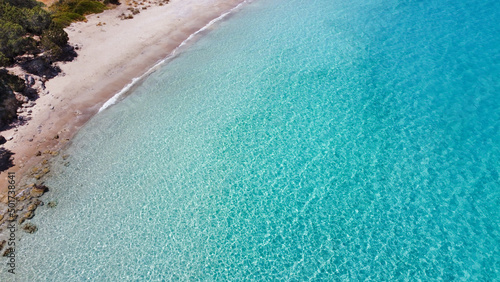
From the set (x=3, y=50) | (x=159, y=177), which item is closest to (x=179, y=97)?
(x=159, y=177)

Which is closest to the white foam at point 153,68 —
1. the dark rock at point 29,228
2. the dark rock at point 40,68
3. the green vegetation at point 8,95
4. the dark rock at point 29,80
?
the green vegetation at point 8,95

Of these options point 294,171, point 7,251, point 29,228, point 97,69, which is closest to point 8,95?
point 97,69

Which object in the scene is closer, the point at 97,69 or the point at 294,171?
the point at 294,171

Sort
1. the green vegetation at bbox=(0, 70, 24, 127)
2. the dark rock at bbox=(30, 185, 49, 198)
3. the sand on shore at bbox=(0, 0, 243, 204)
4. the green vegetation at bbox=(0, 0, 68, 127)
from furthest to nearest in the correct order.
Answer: the green vegetation at bbox=(0, 0, 68, 127) < the green vegetation at bbox=(0, 70, 24, 127) < the sand on shore at bbox=(0, 0, 243, 204) < the dark rock at bbox=(30, 185, 49, 198)

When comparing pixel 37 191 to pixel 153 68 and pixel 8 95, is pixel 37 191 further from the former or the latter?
pixel 153 68

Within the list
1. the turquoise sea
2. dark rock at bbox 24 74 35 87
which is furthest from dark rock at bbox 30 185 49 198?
dark rock at bbox 24 74 35 87

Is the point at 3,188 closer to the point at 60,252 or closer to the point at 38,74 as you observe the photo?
the point at 60,252

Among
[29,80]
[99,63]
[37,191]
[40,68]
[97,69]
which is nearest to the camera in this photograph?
[37,191]

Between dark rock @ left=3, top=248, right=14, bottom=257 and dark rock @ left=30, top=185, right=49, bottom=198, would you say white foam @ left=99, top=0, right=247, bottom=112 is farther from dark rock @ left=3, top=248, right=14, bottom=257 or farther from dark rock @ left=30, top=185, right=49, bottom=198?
dark rock @ left=3, top=248, right=14, bottom=257
